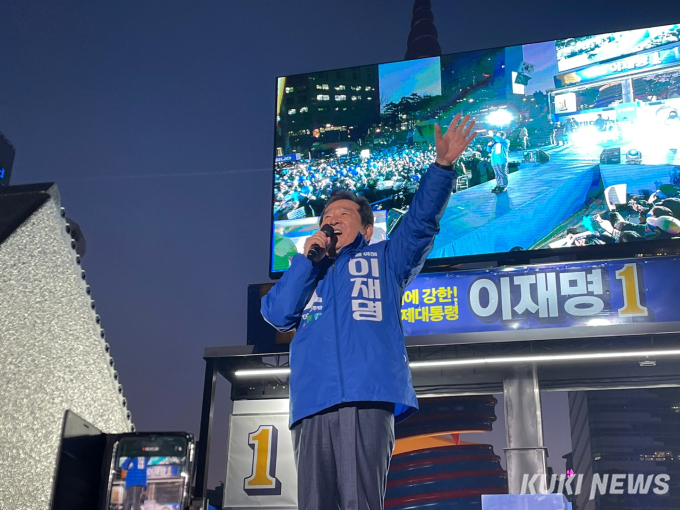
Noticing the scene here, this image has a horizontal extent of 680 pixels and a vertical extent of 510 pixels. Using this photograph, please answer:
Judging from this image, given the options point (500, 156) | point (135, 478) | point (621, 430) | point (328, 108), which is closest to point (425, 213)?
point (135, 478)

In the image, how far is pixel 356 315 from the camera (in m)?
1.85

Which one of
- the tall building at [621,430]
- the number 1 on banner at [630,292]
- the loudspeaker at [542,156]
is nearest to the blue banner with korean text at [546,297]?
the number 1 on banner at [630,292]

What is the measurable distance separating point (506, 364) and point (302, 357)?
172 inches

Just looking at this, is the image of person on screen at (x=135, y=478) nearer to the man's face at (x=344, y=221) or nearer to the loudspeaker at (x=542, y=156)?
the man's face at (x=344, y=221)

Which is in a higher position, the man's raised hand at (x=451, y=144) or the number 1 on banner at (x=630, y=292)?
the number 1 on banner at (x=630, y=292)

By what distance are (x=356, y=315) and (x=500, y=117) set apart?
16.3 ft

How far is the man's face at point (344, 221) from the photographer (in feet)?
7.04

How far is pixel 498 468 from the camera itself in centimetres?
575

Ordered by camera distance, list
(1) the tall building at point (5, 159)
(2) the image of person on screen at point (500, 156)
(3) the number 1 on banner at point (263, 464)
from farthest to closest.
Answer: (1) the tall building at point (5, 159), (2) the image of person on screen at point (500, 156), (3) the number 1 on banner at point (263, 464)

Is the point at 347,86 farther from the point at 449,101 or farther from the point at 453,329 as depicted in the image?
the point at 453,329

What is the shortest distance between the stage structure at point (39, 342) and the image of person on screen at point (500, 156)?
5679mm

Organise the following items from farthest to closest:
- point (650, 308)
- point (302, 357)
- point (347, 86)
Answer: point (347, 86) < point (650, 308) < point (302, 357)

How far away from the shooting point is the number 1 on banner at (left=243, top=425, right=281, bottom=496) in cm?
613

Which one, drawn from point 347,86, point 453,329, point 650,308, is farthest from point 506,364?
point 347,86
